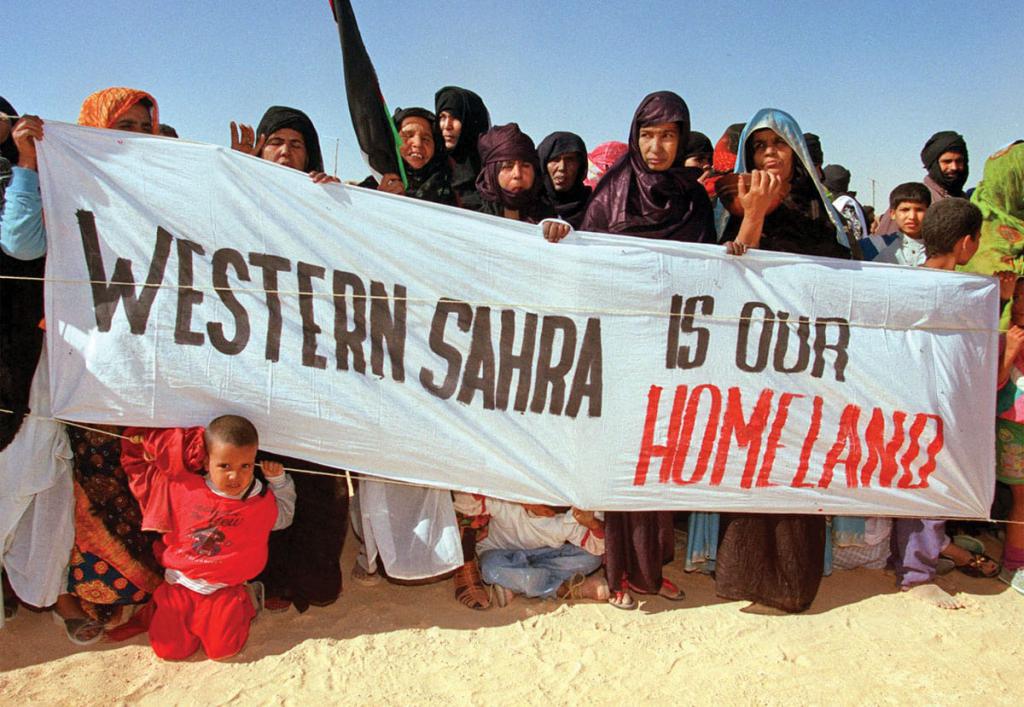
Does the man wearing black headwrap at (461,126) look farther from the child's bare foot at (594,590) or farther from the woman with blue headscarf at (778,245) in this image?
the child's bare foot at (594,590)

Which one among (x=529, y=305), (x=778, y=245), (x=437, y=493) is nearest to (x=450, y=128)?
(x=529, y=305)

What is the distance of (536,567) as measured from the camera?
3.46 metres

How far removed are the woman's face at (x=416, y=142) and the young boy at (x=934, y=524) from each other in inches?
98.5

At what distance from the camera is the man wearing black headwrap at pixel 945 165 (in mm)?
4973

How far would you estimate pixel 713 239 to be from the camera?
3625 mm

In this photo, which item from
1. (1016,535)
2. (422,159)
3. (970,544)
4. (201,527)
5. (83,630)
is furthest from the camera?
(422,159)

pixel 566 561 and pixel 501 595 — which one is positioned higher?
pixel 566 561

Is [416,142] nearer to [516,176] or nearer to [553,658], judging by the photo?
[516,176]

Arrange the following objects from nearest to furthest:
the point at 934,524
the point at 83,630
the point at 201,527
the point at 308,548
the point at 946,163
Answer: the point at 201,527, the point at 83,630, the point at 308,548, the point at 934,524, the point at 946,163

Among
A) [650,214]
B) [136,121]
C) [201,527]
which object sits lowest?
[201,527]

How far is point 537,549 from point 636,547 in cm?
45

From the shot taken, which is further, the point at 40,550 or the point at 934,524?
the point at 934,524

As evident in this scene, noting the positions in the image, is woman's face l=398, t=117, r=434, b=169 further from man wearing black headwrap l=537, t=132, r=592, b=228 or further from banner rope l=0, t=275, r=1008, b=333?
banner rope l=0, t=275, r=1008, b=333

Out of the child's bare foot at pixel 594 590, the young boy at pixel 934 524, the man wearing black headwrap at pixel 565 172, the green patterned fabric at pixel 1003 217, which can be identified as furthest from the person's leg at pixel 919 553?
the man wearing black headwrap at pixel 565 172
